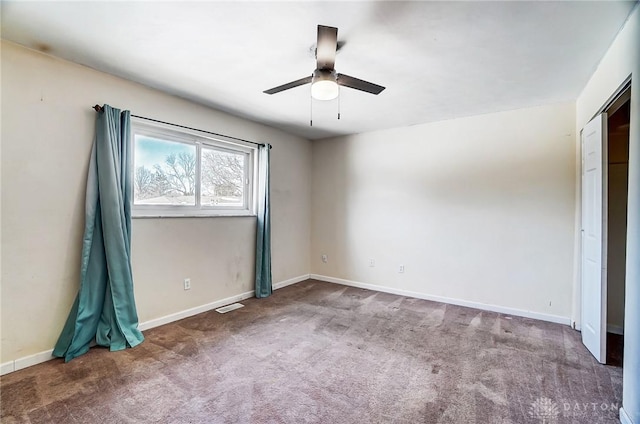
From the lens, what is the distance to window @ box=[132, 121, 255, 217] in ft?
9.95

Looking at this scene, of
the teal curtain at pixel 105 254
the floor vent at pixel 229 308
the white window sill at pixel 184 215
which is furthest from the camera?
the floor vent at pixel 229 308

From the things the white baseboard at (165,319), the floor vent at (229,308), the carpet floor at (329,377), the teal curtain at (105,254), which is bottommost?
the carpet floor at (329,377)

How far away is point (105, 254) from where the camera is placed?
2.57 metres

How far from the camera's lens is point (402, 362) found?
2404 millimetres

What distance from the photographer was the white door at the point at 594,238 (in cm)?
237

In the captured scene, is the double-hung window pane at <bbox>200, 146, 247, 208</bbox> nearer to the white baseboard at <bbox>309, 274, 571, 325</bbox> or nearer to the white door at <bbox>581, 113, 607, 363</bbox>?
the white baseboard at <bbox>309, 274, 571, 325</bbox>

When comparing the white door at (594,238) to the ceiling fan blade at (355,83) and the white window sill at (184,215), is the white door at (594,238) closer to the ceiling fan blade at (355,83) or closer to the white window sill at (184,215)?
the ceiling fan blade at (355,83)

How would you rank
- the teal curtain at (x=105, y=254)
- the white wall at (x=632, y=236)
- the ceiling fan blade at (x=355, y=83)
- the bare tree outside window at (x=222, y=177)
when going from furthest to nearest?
the bare tree outside window at (x=222, y=177)
the teal curtain at (x=105, y=254)
the ceiling fan blade at (x=355, y=83)
the white wall at (x=632, y=236)

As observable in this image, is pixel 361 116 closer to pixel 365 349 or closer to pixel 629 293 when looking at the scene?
pixel 365 349

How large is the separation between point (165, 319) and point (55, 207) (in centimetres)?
147

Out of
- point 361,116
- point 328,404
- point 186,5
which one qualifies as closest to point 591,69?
point 361,116

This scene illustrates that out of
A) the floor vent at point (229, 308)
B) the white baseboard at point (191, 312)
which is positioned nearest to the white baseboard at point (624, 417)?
the floor vent at point (229, 308)

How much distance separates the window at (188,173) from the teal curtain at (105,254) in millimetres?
338

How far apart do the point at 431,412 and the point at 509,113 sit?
133 inches
